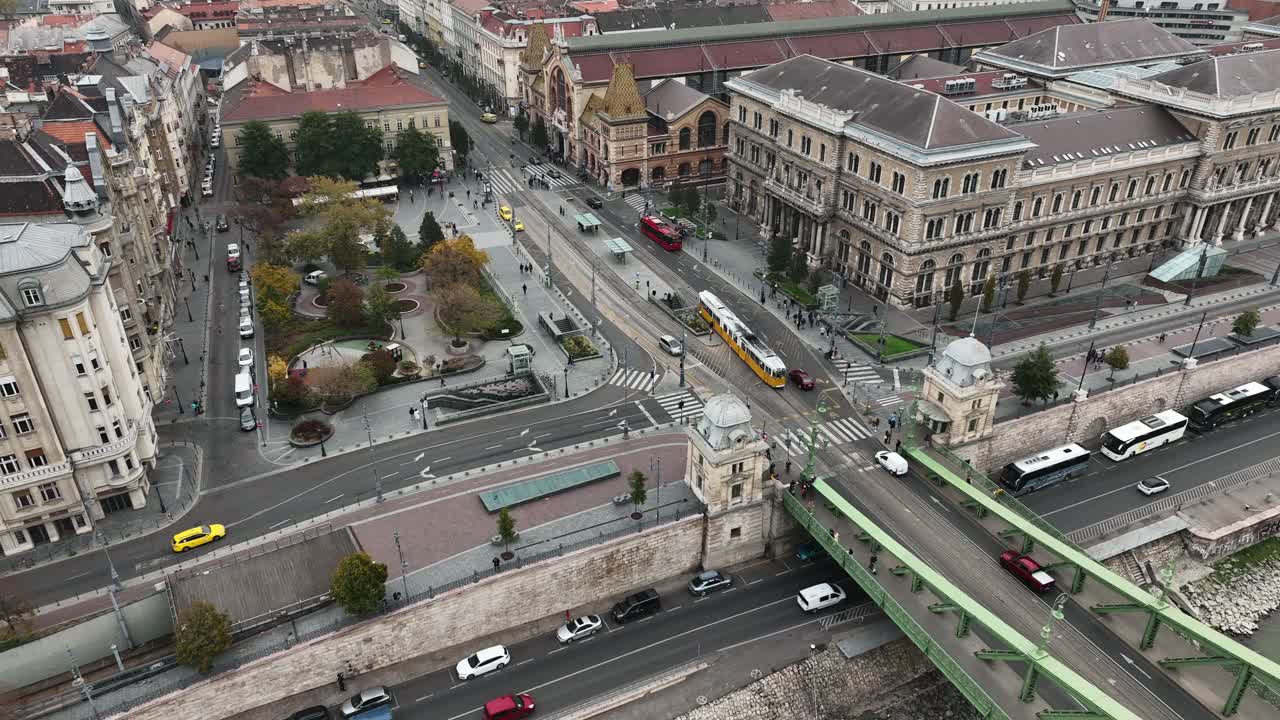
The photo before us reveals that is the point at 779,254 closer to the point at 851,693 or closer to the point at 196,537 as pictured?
the point at 851,693

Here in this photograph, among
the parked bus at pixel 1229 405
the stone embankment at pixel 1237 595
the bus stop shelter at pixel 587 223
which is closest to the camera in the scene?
the stone embankment at pixel 1237 595

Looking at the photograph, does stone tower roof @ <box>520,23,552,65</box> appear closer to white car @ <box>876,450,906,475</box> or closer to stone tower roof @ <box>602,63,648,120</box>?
stone tower roof @ <box>602,63,648,120</box>

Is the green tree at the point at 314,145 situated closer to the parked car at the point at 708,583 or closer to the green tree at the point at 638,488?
the green tree at the point at 638,488

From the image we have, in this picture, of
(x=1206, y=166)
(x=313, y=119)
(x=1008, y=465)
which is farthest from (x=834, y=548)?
(x=313, y=119)

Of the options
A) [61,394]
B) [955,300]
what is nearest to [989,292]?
[955,300]

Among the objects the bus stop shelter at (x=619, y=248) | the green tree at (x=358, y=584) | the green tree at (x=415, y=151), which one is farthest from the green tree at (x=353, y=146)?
the green tree at (x=358, y=584)

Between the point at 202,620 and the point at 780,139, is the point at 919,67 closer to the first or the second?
the point at 780,139
